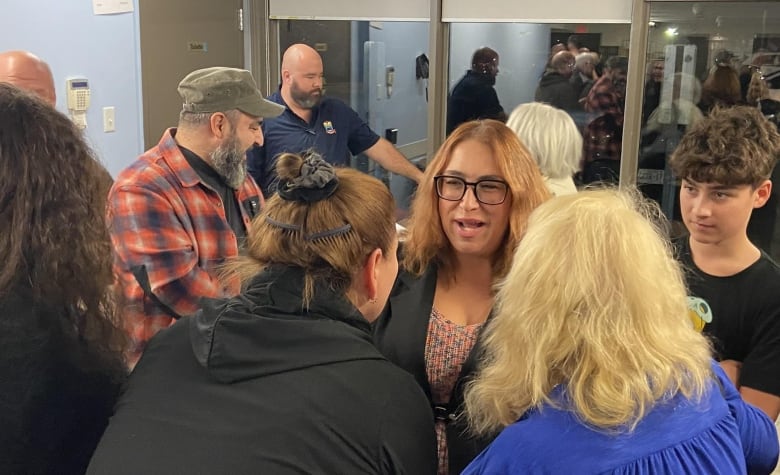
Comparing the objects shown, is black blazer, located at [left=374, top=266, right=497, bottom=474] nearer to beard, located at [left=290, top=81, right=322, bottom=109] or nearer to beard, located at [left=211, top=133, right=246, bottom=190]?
beard, located at [left=211, top=133, right=246, bottom=190]

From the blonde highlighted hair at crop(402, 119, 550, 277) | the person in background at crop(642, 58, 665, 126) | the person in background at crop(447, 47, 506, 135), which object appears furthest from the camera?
the person in background at crop(447, 47, 506, 135)

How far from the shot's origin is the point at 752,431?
4.13 feet

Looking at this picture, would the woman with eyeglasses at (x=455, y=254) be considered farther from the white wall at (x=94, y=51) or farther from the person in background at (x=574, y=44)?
the white wall at (x=94, y=51)

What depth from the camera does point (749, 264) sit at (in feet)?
5.45

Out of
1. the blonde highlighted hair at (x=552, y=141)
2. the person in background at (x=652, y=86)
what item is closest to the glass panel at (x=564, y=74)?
the person in background at (x=652, y=86)

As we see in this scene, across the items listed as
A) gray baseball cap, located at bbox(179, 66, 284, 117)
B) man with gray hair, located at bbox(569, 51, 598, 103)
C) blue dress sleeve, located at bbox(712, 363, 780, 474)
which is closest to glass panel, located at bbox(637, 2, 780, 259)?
man with gray hair, located at bbox(569, 51, 598, 103)

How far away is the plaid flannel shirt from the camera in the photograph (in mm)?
2104

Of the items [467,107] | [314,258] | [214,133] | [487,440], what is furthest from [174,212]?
[467,107]

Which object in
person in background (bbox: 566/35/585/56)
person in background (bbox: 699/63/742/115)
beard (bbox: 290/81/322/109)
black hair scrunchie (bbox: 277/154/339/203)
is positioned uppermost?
person in background (bbox: 566/35/585/56)

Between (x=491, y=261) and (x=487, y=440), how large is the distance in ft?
1.56

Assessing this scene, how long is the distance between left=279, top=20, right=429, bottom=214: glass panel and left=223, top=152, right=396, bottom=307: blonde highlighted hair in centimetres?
295

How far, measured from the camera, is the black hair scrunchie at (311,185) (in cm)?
128

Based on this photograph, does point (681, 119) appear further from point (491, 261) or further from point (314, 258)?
point (314, 258)

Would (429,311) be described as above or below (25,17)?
below
